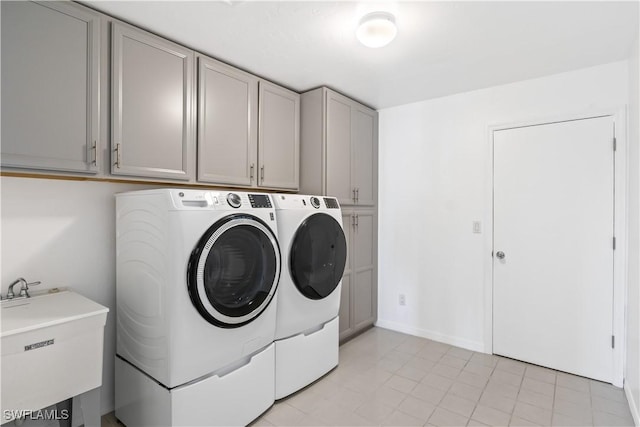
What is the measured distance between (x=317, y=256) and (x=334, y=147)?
3.49 feet

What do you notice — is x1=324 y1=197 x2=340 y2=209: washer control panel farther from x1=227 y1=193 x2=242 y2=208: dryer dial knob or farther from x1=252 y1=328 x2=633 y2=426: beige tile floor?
x1=252 y1=328 x2=633 y2=426: beige tile floor

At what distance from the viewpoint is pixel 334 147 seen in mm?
2926

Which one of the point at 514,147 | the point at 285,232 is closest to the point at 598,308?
the point at 514,147

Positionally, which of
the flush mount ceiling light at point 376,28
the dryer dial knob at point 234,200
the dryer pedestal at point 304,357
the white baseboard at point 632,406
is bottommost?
the white baseboard at point 632,406

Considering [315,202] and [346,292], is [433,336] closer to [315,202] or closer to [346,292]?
[346,292]

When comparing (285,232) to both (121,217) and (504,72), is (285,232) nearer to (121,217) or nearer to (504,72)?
(121,217)

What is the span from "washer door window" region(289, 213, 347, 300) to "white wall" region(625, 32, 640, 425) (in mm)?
1820

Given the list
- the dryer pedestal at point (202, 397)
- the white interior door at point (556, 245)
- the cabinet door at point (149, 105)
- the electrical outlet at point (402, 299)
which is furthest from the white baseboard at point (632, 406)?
the cabinet door at point (149, 105)

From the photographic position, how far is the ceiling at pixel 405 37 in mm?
1733

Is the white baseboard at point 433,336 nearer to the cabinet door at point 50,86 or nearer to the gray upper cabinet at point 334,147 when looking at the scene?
the gray upper cabinet at point 334,147

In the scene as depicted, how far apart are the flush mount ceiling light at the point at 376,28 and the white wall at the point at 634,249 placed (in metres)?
1.48

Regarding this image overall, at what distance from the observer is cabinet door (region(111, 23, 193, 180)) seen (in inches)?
71.1

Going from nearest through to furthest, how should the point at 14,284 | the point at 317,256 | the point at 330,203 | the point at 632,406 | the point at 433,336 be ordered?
the point at 14,284 → the point at 632,406 → the point at 317,256 → the point at 330,203 → the point at 433,336

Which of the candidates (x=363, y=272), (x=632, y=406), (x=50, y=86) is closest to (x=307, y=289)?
(x=363, y=272)
